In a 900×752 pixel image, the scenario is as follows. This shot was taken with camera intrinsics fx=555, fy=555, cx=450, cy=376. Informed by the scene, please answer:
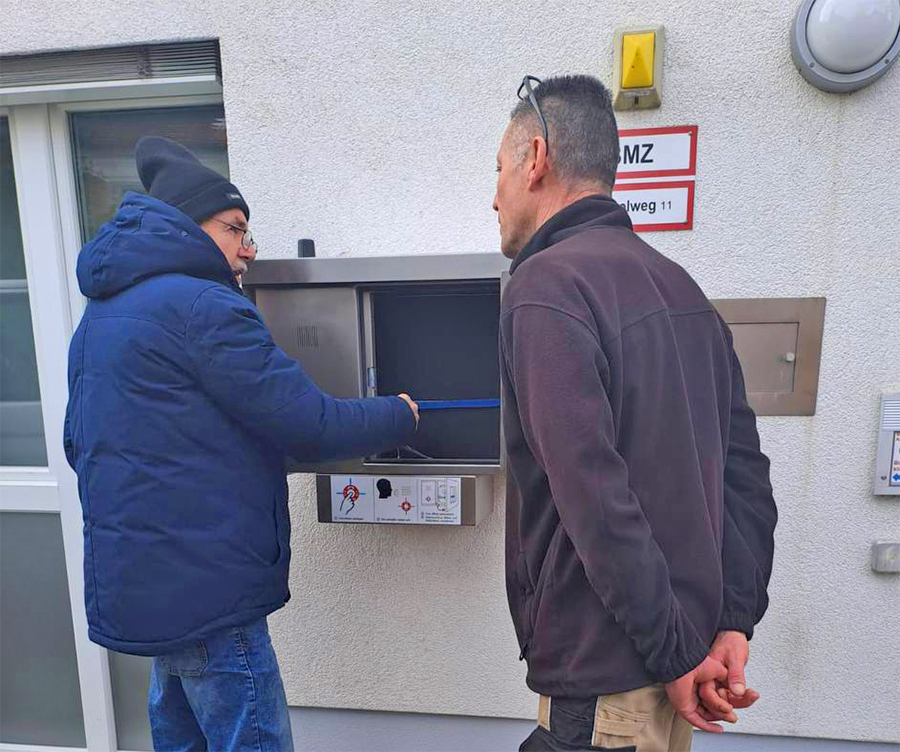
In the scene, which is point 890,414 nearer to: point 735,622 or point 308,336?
point 735,622

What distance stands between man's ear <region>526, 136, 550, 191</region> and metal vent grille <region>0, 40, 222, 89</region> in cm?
119

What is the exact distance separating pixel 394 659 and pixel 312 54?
6.45ft

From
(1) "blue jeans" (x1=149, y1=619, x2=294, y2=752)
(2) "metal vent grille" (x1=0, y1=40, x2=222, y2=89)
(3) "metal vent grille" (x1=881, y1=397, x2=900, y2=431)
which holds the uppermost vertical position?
(2) "metal vent grille" (x1=0, y1=40, x2=222, y2=89)

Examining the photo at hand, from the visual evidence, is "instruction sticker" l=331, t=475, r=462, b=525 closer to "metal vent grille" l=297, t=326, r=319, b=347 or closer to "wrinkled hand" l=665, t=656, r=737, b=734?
"metal vent grille" l=297, t=326, r=319, b=347

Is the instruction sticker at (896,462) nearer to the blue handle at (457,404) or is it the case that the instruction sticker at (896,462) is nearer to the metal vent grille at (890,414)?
the metal vent grille at (890,414)

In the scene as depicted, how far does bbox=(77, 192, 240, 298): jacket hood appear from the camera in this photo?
3.98 ft

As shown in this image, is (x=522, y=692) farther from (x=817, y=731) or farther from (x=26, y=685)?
(x=26, y=685)

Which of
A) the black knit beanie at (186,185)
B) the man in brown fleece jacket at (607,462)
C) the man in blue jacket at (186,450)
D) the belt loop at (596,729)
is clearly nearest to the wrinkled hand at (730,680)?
the man in brown fleece jacket at (607,462)

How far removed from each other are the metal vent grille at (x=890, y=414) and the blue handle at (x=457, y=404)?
3.63 ft

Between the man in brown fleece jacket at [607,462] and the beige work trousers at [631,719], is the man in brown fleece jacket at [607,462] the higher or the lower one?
the higher one

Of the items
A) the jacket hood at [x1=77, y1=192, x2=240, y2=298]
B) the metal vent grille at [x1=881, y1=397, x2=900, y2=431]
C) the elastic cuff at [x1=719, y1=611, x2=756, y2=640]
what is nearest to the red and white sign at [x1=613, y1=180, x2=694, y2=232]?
the metal vent grille at [x1=881, y1=397, x2=900, y2=431]

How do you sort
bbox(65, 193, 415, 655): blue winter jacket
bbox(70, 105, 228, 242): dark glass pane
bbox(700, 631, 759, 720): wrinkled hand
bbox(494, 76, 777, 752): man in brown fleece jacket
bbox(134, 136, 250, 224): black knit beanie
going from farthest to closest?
bbox(70, 105, 228, 242): dark glass pane < bbox(134, 136, 250, 224): black knit beanie < bbox(65, 193, 415, 655): blue winter jacket < bbox(700, 631, 759, 720): wrinkled hand < bbox(494, 76, 777, 752): man in brown fleece jacket

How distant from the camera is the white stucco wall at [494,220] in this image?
1535 millimetres

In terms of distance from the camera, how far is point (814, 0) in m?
1.44
